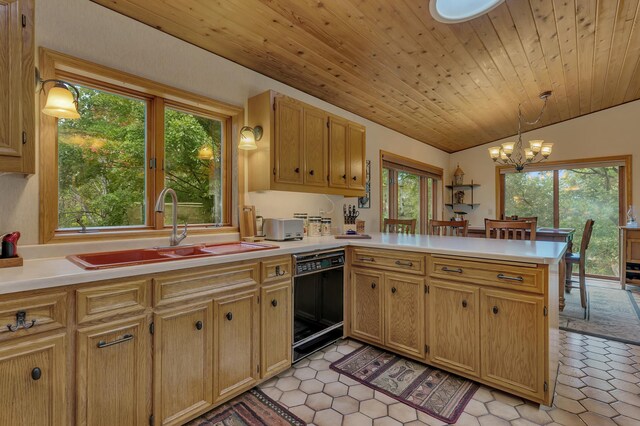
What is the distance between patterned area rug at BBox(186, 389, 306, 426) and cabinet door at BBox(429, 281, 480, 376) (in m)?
1.09

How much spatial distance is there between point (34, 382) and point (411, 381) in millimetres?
2037

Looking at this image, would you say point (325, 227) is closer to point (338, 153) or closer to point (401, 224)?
point (338, 153)

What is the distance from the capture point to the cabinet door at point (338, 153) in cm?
303

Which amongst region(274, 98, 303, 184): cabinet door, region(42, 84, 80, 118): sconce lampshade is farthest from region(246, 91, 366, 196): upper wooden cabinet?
region(42, 84, 80, 118): sconce lampshade

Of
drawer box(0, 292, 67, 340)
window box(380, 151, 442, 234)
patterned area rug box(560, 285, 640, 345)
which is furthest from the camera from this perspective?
window box(380, 151, 442, 234)

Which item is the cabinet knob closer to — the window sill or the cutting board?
the window sill

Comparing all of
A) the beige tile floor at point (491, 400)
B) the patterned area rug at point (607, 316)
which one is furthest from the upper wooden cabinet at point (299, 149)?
the patterned area rug at point (607, 316)

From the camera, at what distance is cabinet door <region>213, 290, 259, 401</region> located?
177cm

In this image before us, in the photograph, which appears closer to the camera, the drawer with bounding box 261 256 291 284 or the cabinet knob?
the cabinet knob

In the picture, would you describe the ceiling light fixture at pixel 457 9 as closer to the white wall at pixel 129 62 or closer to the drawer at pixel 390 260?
the white wall at pixel 129 62

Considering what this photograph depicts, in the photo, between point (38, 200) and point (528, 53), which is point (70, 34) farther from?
point (528, 53)

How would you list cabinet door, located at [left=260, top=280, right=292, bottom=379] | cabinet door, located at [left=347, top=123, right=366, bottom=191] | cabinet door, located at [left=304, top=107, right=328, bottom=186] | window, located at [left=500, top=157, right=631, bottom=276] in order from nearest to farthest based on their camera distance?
cabinet door, located at [left=260, top=280, right=292, bottom=379], cabinet door, located at [left=304, top=107, right=328, bottom=186], cabinet door, located at [left=347, top=123, right=366, bottom=191], window, located at [left=500, top=157, right=631, bottom=276]

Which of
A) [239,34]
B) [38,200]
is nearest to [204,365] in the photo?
[38,200]

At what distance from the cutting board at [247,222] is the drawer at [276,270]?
0.60 m
